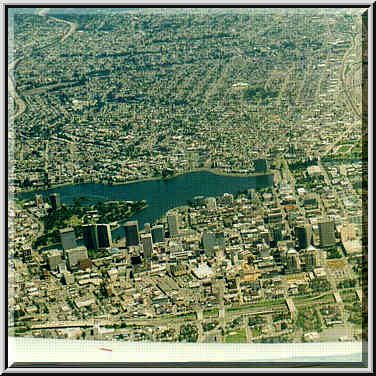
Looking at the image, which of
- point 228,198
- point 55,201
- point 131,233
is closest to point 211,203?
point 228,198

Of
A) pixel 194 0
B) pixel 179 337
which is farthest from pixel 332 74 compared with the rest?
pixel 179 337

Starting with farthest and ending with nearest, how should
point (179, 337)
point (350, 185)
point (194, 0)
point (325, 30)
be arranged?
1. point (325, 30)
2. point (350, 185)
3. point (179, 337)
4. point (194, 0)

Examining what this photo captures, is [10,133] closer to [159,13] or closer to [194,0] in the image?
[159,13]

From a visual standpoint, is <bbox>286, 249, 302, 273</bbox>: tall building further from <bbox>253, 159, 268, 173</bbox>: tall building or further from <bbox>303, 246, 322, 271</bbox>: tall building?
<bbox>253, 159, 268, 173</bbox>: tall building

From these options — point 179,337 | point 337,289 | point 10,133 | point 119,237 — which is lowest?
point 179,337

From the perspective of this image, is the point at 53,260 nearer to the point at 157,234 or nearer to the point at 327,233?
the point at 157,234

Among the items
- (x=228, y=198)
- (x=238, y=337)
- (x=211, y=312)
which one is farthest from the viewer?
(x=228, y=198)
